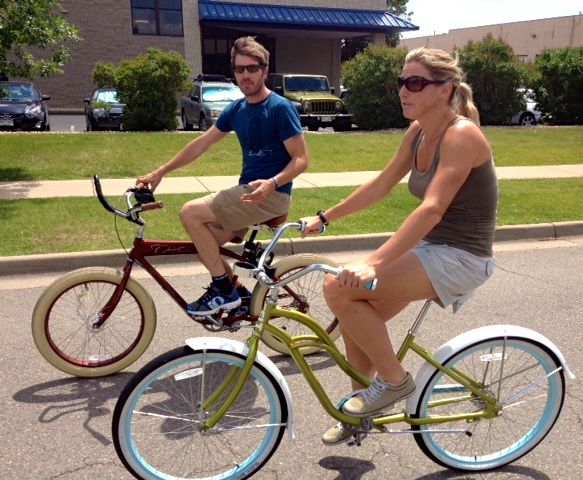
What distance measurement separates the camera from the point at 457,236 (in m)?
2.78

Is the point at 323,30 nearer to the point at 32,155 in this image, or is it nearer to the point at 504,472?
the point at 32,155

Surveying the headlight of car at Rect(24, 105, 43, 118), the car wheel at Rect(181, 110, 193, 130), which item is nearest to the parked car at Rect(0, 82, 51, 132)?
the headlight of car at Rect(24, 105, 43, 118)

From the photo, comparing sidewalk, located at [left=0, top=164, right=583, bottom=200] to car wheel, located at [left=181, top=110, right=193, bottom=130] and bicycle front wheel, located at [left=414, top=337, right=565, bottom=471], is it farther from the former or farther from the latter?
car wheel, located at [left=181, top=110, right=193, bottom=130]

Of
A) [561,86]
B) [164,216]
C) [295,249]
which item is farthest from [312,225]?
[561,86]

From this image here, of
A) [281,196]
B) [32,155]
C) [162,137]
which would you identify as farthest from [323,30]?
[281,196]

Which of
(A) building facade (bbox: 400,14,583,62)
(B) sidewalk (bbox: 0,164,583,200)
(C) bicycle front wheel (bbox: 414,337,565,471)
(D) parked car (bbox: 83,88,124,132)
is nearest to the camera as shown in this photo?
(C) bicycle front wheel (bbox: 414,337,565,471)

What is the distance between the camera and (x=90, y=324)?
3934 mm

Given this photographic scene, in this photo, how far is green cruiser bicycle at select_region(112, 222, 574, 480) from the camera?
267 cm

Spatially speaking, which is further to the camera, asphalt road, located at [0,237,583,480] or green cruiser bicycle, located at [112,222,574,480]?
asphalt road, located at [0,237,583,480]

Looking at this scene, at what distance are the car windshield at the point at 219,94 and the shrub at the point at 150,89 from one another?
6.04 ft

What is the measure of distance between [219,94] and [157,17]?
563 inches

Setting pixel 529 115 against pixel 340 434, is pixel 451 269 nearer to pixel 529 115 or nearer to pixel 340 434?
pixel 340 434

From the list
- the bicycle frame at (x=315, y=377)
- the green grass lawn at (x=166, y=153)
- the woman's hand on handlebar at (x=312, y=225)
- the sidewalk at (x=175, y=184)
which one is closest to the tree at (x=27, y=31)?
the green grass lawn at (x=166, y=153)

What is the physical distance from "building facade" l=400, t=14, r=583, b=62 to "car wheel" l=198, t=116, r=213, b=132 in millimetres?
30668
